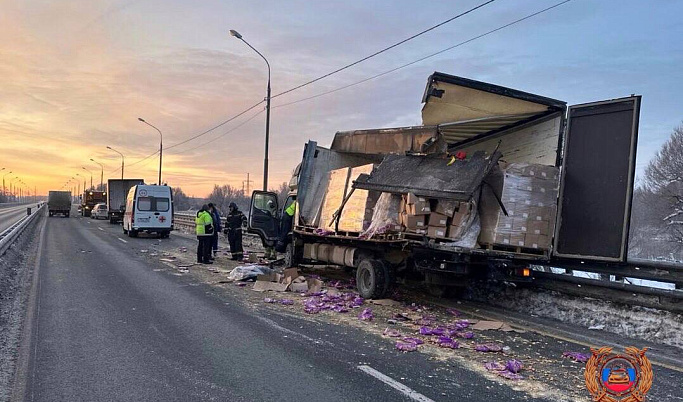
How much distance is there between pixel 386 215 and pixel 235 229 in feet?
26.0

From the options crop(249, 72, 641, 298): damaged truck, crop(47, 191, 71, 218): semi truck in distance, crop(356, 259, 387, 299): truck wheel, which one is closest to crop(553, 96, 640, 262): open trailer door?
crop(249, 72, 641, 298): damaged truck

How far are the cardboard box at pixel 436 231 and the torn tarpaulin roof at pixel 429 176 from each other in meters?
0.54

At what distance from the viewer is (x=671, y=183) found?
36.8 meters

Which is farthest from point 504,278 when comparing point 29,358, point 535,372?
point 29,358

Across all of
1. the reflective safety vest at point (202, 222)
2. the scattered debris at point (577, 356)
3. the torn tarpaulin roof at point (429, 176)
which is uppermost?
the torn tarpaulin roof at point (429, 176)

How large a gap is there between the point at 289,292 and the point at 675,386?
6708 millimetres

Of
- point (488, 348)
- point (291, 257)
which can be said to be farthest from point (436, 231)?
point (291, 257)

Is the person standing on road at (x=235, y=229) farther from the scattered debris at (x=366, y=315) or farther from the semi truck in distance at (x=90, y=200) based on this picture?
the semi truck in distance at (x=90, y=200)

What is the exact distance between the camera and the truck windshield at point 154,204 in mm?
24781

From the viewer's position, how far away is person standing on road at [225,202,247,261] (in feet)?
51.2

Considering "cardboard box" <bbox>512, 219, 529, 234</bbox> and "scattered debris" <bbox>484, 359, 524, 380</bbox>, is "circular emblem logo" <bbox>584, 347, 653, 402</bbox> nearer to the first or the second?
"scattered debris" <bbox>484, 359, 524, 380</bbox>

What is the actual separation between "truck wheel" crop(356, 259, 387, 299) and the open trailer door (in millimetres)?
2935

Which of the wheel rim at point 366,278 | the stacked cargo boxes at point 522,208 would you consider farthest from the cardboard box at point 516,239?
the wheel rim at point 366,278

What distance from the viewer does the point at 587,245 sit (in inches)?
321
